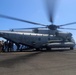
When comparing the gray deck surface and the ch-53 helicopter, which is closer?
the gray deck surface

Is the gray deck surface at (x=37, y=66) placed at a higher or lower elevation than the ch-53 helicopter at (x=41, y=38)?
lower

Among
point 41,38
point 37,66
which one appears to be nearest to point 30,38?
point 41,38

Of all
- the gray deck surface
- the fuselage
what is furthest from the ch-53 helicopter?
the gray deck surface

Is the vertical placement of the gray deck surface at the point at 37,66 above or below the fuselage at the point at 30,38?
below

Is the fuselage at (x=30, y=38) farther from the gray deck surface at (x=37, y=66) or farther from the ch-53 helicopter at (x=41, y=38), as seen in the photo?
the gray deck surface at (x=37, y=66)

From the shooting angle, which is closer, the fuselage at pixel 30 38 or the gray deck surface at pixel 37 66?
the gray deck surface at pixel 37 66

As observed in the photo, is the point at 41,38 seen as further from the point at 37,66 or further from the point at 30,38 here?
the point at 37,66

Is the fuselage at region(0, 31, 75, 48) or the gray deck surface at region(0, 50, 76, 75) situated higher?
the fuselage at region(0, 31, 75, 48)

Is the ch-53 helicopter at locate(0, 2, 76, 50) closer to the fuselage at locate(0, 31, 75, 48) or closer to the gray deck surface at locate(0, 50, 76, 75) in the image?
the fuselage at locate(0, 31, 75, 48)

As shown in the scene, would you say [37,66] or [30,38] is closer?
[37,66]

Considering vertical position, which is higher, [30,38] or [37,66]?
[30,38]

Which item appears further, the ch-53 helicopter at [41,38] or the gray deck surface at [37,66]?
the ch-53 helicopter at [41,38]

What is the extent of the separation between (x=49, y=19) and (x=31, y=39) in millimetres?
9379

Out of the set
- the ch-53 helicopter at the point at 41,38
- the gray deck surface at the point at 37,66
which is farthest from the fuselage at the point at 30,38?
the gray deck surface at the point at 37,66
